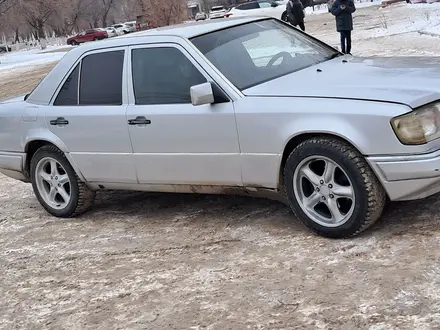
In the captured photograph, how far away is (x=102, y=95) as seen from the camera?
583 cm

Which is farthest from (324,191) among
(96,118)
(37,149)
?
(37,149)

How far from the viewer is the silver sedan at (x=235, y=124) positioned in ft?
14.2

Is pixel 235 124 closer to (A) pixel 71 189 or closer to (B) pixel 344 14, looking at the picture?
(A) pixel 71 189

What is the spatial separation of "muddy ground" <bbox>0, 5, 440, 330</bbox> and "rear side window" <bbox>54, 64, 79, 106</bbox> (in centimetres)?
111

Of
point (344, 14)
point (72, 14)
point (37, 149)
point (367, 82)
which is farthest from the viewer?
point (72, 14)

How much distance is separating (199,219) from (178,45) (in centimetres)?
142

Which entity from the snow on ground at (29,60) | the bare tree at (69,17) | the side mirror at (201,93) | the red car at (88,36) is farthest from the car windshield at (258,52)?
the bare tree at (69,17)

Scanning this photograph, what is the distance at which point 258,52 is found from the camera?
552 cm

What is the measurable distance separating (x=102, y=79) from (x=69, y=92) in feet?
1.41

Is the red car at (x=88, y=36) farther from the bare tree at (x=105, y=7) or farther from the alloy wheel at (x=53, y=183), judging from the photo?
the alloy wheel at (x=53, y=183)

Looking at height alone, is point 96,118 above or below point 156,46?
below

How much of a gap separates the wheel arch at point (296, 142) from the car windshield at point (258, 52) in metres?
0.58

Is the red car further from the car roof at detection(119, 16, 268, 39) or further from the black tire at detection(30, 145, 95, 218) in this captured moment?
the car roof at detection(119, 16, 268, 39)

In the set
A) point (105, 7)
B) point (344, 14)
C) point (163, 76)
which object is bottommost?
point (344, 14)
